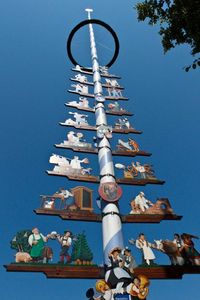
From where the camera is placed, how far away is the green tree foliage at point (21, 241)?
5.72m

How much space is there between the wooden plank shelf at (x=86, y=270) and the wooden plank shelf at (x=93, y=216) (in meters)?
1.05

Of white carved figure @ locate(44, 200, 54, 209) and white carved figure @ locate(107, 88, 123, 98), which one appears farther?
white carved figure @ locate(107, 88, 123, 98)

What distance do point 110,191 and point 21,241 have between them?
201 centimetres

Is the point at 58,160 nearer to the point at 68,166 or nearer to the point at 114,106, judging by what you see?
the point at 68,166

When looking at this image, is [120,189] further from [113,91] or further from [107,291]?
[113,91]

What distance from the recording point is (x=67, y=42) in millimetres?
11820

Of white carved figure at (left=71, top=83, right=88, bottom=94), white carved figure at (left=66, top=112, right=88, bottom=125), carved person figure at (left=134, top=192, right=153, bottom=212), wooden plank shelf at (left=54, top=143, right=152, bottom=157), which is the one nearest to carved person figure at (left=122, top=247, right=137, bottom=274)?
carved person figure at (left=134, top=192, right=153, bottom=212)

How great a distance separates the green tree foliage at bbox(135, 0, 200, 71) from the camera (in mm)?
5559

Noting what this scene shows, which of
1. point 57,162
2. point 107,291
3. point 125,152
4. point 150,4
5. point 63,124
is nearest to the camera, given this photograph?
point 107,291

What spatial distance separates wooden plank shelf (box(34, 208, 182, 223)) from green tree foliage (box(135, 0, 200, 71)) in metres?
2.97

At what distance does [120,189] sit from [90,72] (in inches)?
267

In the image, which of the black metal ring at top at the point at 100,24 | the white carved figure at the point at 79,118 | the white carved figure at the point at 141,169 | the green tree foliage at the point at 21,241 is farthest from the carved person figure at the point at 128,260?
the black metal ring at top at the point at 100,24

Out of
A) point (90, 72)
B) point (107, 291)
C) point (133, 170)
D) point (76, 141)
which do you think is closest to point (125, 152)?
point (133, 170)

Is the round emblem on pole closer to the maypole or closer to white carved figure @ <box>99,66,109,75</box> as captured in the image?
the maypole
